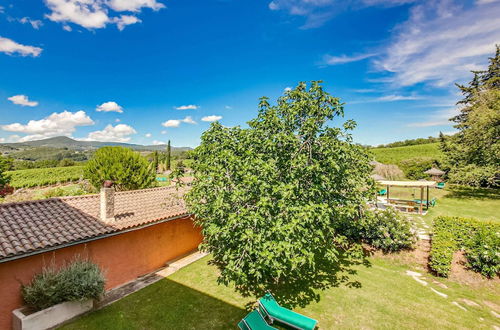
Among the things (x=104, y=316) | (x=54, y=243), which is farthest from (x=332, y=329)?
(x=54, y=243)

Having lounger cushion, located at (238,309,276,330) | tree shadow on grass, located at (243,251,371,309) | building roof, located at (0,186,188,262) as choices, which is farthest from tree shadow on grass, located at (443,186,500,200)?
building roof, located at (0,186,188,262)

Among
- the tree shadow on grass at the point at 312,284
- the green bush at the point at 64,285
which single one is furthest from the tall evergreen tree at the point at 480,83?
the green bush at the point at 64,285

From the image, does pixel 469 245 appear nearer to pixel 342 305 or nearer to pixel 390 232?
pixel 390 232

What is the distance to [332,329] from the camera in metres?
6.32

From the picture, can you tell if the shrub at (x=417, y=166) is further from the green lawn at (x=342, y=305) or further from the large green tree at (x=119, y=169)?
the large green tree at (x=119, y=169)

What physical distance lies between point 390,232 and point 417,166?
3036 cm

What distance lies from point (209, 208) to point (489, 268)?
34.6 feet

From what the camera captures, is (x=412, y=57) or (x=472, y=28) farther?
(x=412, y=57)

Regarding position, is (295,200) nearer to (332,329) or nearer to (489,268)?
(332,329)

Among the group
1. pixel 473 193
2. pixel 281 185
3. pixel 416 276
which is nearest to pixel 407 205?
pixel 473 193

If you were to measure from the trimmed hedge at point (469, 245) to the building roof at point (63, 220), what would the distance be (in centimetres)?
1060

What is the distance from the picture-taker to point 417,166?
1384 inches

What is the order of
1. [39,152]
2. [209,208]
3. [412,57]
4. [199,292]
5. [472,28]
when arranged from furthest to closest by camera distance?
[39,152], [412,57], [472,28], [199,292], [209,208]

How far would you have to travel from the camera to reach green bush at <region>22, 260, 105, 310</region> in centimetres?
625
